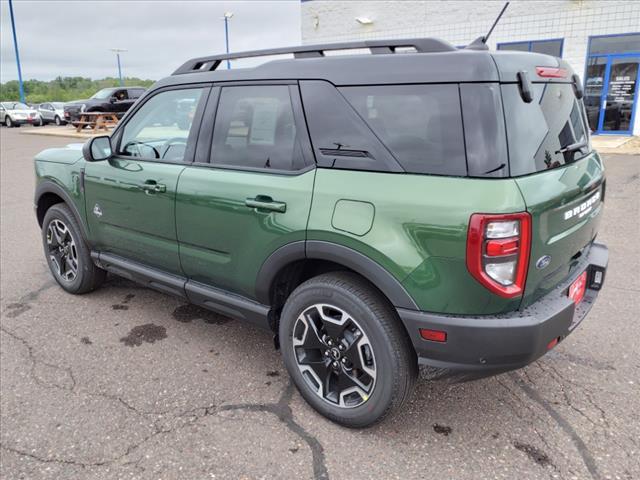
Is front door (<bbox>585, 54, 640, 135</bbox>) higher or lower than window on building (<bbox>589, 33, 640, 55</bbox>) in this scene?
lower

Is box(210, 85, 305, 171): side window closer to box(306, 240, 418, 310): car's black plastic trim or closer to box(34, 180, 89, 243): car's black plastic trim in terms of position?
box(306, 240, 418, 310): car's black plastic trim

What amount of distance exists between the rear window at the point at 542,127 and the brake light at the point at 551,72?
0.04 meters

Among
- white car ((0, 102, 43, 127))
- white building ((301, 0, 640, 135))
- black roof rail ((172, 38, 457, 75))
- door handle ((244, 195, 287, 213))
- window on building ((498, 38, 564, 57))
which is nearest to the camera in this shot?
black roof rail ((172, 38, 457, 75))

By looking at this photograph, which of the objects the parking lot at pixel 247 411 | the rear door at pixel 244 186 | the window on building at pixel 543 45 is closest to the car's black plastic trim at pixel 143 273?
the rear door at pixel 244 186

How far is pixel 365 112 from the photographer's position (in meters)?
2.47

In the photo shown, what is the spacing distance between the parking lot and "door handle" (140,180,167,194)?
3.55ft

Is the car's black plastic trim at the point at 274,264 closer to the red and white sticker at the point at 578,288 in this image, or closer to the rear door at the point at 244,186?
the rear door at the point at 244,186

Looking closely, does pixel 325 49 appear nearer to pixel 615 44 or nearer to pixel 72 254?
pixel 72 254

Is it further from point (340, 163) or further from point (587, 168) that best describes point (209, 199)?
point (587, 168)

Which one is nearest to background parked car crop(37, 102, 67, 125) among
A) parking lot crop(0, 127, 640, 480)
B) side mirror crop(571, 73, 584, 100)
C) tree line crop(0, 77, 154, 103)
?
parking lot crop(0, 127, 640, 480)

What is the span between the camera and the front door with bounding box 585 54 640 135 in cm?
1527

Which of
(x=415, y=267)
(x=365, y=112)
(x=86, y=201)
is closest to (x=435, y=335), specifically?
(x=415, y=267)

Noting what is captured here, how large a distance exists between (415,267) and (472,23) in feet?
56.3

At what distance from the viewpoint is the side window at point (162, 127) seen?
335 cm
